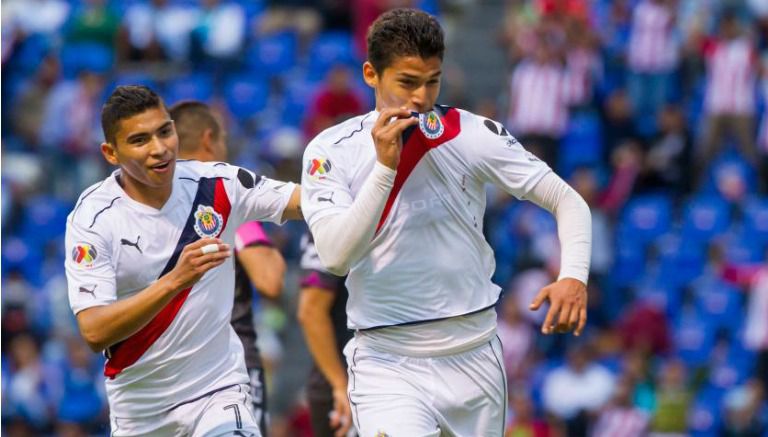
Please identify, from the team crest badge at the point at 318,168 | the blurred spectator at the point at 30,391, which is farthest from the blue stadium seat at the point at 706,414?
the team crest badge at the point at 318,168

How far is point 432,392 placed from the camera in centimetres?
692

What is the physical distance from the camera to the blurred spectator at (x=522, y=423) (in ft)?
53.8

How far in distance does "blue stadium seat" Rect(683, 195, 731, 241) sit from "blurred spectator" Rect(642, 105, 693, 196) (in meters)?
0.51

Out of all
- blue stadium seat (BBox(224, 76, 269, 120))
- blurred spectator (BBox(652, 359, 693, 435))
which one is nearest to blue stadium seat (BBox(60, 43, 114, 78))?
blue stadium seat (BBox(224, 76, 269, 120))

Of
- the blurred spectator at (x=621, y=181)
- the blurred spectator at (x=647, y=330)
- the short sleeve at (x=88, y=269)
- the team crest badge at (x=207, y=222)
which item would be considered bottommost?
the blurred spectator at (x=647, y=330)

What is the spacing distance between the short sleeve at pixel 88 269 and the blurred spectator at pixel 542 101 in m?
13.0

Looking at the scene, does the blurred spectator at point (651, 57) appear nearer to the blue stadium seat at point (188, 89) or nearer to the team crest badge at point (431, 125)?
the blue stadium seat at point (188, 89)

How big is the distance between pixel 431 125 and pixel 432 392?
1181 millimetres

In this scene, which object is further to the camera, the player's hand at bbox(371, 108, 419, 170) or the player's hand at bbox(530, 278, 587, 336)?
the player's hand at bbox(530, 278, 587, 336)

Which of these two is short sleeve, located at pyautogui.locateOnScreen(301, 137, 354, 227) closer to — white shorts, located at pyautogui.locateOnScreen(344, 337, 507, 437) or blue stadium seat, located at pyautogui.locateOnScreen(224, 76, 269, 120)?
white shorts, located at pyautogui.locateOnScreen(344, 337, 507, 437)

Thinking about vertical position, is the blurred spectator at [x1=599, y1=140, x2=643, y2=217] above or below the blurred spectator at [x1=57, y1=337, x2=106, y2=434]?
above

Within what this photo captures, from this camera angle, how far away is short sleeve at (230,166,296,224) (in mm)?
7430

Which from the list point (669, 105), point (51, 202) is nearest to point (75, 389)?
point (51, 202)

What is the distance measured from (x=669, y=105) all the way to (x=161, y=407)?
14188 mm
